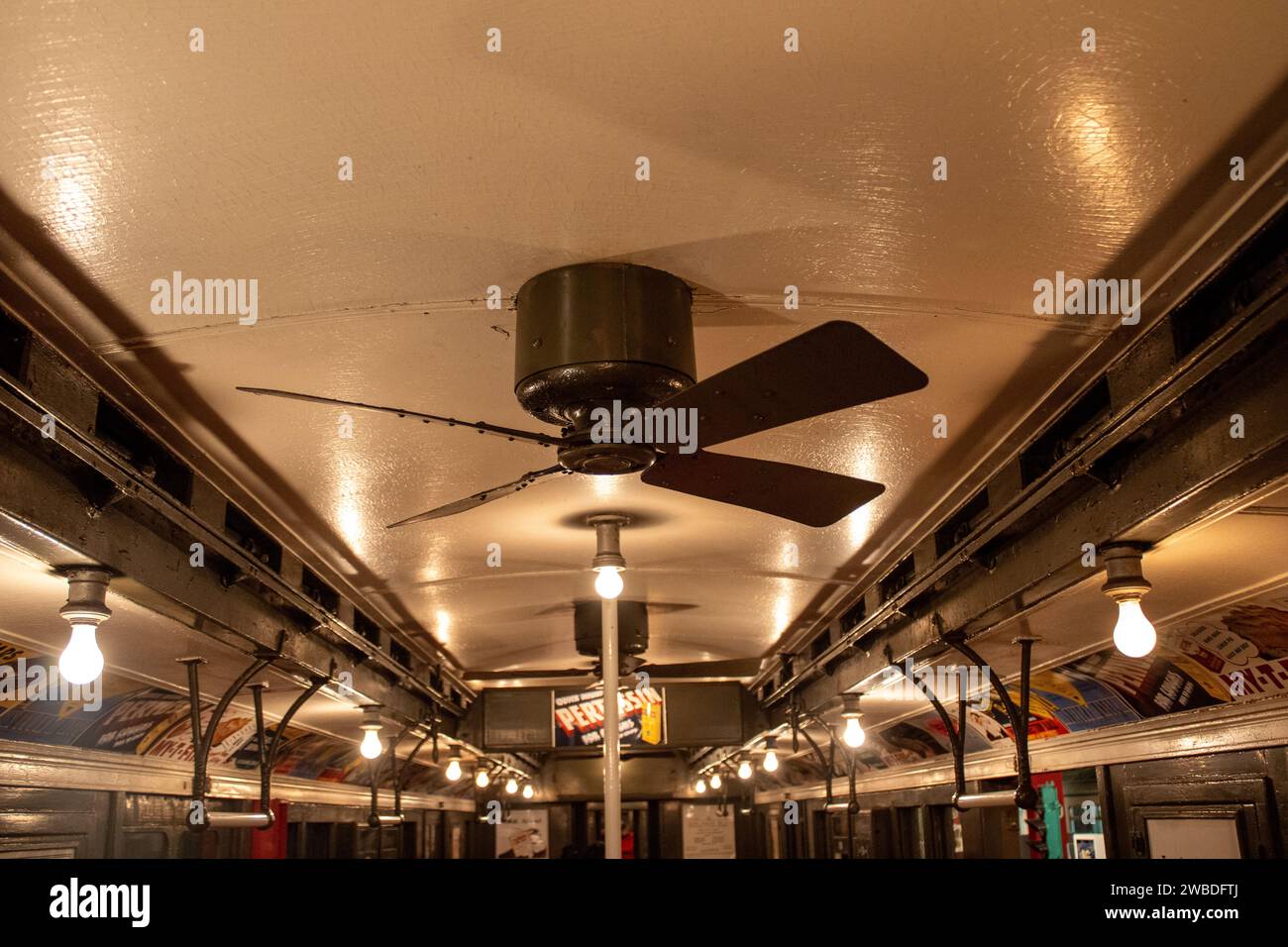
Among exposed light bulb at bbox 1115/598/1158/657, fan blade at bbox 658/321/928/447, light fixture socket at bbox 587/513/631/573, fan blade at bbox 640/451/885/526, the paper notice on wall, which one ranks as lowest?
the paper notice on wall

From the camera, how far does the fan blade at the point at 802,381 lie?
8.76ft

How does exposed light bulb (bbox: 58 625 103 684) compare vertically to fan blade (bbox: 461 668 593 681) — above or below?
below

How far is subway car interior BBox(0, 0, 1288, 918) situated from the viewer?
2363mm

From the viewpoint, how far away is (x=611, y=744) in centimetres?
557

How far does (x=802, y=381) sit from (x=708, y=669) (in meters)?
9.09

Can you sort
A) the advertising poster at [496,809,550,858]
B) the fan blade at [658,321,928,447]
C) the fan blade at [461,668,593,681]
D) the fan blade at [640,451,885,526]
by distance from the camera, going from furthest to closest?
the advertising poster at [496,809,550,858]
the fan blade at [461,668,593,681]
the fan blade at [640,451,885,526]
the fan blade at [658,321,928,447]

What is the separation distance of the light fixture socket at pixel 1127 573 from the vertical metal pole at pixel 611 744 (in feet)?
8.42

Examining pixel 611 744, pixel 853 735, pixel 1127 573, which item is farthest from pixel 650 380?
pixel 853 735

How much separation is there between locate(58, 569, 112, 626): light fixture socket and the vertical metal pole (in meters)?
2.44

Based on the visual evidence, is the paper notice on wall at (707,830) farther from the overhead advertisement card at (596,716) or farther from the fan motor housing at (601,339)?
the fan motor housing at (601,339)

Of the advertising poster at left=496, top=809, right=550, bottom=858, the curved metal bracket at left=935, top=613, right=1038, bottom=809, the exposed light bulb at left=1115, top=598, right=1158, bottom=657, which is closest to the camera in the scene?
the exposed light bulb at left=1115, top=598, right=1158, bottom=657

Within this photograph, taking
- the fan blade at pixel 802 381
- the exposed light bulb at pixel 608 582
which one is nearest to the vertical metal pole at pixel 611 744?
the exposed light bulb at pixel 608 582

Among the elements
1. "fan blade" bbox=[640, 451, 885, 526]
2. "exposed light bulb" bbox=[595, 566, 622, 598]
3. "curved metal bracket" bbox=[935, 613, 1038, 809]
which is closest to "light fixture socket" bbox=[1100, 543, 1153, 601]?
"fan blade" bbox=[640, 451, 885, 526]

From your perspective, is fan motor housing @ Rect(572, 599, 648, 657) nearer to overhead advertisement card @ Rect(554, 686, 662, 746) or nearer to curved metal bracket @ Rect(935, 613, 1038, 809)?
curved metal bracket @ Rect(935, 613, 1038, 809)
